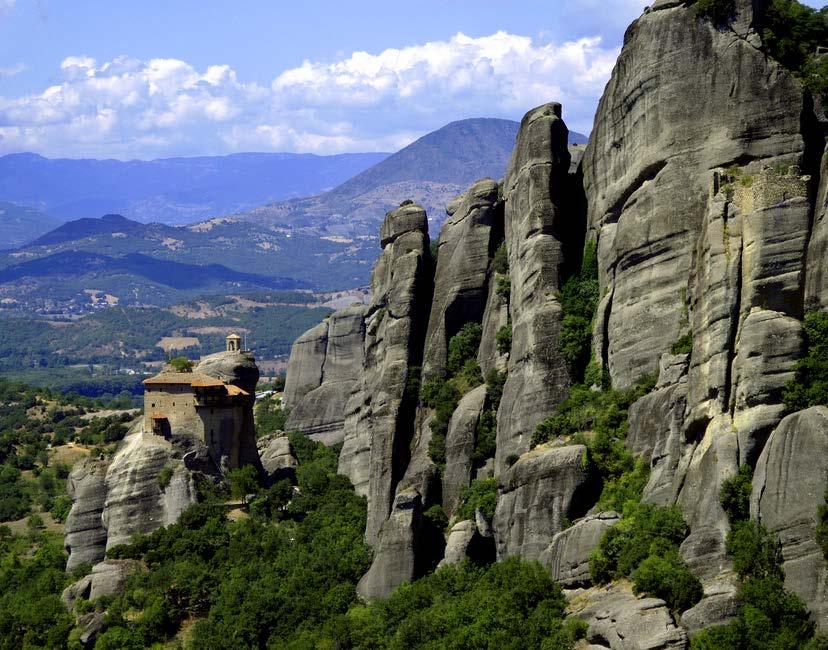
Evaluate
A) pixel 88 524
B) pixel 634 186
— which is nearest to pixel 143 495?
pixel 88 524

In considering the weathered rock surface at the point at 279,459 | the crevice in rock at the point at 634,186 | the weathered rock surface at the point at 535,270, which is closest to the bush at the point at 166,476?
the weathered rock surface at the point at 279,459

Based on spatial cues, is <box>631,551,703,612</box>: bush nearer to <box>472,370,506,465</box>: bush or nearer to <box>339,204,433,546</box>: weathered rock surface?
<box>472,370,506,465</box>: bush

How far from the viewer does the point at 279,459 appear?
9081 cm

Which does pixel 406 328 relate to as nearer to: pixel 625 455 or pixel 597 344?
pixel 597 344

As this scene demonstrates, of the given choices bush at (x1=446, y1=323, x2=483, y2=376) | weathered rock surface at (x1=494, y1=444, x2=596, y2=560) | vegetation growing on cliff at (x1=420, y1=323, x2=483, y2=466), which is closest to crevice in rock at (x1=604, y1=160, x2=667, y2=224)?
weathered rock surface at (x1=494, y1=444, x2=596, y2=560)

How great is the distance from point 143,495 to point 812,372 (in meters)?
39.2

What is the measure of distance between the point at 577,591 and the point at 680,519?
5023 millimetres

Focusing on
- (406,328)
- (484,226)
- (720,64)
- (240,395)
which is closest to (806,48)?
(720,64)

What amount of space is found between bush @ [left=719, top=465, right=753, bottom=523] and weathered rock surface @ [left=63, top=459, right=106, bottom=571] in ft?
129

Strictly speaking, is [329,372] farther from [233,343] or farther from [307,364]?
[233,343]

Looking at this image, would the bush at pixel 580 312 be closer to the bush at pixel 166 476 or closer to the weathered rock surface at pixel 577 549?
the weathered rock surface at pixel 577 549

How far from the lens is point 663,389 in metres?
55.2

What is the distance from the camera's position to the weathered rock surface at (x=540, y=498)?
188 ft

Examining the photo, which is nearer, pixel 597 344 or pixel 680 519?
pixel 680 519
